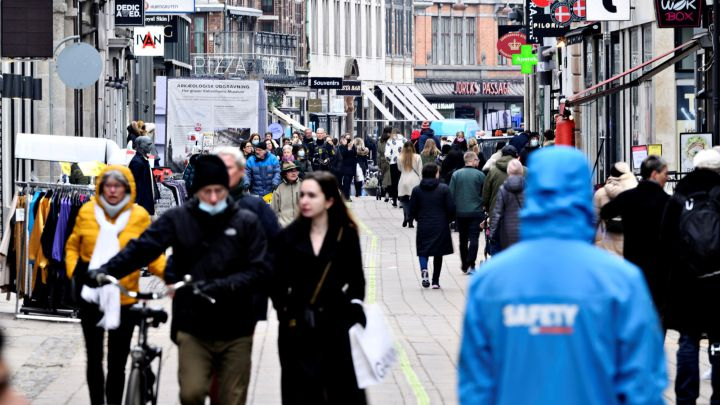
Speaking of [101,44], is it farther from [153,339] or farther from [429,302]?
[153,339]

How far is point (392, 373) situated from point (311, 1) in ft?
234

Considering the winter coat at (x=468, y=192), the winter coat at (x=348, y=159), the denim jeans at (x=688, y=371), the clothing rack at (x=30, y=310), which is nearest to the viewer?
the denim jeans at (x=688, y=371)

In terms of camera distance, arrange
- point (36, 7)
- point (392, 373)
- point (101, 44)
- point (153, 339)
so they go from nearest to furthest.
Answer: point (392, 373) < point (153, 339) < point (36, 7) < point (101, 44)

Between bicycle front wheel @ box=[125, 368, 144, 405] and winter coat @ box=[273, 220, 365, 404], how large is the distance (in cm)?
82

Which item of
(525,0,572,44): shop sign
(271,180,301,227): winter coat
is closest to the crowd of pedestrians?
(271,180,301,227): winter coat

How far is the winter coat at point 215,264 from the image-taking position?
850 centimetres

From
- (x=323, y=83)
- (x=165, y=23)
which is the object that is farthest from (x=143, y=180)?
(x=323, y=83)

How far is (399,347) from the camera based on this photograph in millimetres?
14883

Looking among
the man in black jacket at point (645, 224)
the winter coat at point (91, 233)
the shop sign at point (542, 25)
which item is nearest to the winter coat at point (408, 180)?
the shop sign at point (542, 25)

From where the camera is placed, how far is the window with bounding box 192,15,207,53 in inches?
2921

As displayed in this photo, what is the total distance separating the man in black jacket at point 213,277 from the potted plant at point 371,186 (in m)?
41.3

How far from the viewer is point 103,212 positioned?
1031 cm

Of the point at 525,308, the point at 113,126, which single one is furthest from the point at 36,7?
the point at 113,126

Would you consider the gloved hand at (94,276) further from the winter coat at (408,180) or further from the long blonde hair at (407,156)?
the winter coat at (408,180)
